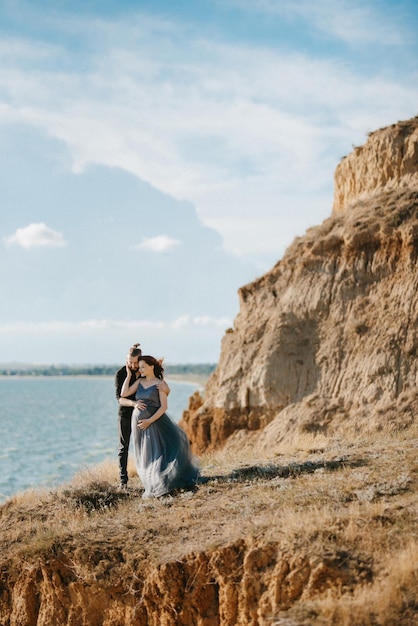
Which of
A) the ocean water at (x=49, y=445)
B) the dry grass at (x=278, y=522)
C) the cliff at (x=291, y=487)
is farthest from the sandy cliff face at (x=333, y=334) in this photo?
the ocean water at (x=49, y=445)

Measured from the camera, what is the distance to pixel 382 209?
18500 mm

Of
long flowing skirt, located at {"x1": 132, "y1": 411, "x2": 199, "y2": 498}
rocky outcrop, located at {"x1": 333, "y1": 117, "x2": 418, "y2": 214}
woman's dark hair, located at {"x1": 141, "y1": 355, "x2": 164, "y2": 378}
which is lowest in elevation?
long flowing skirt, located at {"x1": 132, "y1": 411, "x2": 199, "y2": 498}

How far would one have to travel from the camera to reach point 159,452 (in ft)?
38.2

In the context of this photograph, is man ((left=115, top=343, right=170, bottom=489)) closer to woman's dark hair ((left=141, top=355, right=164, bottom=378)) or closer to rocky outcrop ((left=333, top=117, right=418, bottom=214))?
woman's dark hair ((left=141, top=355, right=164, bottom=378))

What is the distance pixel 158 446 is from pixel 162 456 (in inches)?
6.9

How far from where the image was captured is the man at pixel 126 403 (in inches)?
477

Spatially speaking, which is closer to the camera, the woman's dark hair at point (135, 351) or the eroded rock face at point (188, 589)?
the eroded rock face at point (188, 589)

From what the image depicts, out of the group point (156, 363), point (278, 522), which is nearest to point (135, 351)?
point (156, 363)

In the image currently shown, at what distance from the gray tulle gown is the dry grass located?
369 millimetres

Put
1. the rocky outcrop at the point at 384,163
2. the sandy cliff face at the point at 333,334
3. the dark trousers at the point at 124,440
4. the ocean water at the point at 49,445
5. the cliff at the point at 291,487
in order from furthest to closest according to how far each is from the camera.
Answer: the ocean water at the point at 49,445
the rocky outcrop at the point at 384,163
the sandy cliff face at the point at 333,334
the dark trousers at the point at 124,440
the cliff at the point at 291,487

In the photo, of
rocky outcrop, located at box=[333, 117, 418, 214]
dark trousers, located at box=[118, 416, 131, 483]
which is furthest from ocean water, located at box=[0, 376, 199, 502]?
rocky outcrop, located at box=[333, 117, 418, 214]

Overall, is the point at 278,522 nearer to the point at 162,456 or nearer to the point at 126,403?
the point at 162,456

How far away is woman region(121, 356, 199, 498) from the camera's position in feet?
38.0

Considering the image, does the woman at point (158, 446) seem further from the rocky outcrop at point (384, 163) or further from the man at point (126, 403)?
the rocky outcrop at point (384, 163)
